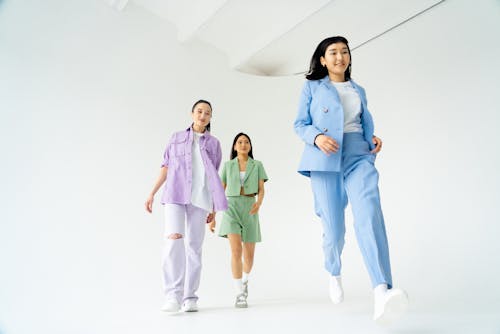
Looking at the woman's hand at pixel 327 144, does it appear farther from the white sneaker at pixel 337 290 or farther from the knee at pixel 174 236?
the knee at pixel 174 236

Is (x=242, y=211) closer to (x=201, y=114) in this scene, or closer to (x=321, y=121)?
(x=201, y=114)

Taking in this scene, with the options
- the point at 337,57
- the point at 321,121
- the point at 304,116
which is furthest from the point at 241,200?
the point at 337,57

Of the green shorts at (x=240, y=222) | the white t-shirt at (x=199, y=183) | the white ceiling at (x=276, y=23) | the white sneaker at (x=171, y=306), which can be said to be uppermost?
the white ceiling at (x=276, y=23)

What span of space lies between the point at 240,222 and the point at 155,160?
1.73 m

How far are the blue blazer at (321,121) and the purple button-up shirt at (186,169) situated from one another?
0.83m

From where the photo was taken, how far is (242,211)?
11.0ft

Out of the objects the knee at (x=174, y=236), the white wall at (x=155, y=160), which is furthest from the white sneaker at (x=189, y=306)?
the white wall at (x=155, y=160)

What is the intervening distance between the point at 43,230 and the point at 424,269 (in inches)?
139

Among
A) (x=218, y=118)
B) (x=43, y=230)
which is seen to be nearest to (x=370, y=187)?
(x=43, y=230)

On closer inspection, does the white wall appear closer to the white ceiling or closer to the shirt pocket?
the white ceiling

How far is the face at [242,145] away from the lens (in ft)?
11.7

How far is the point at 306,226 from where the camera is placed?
5.05m

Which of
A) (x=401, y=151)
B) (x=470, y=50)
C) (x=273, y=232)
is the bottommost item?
(x=273, y=232)

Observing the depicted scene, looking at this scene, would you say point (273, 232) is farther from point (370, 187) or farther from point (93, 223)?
point (370, 187)
